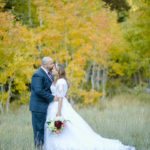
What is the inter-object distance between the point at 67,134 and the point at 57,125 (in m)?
0.41

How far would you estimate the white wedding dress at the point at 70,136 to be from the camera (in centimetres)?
438

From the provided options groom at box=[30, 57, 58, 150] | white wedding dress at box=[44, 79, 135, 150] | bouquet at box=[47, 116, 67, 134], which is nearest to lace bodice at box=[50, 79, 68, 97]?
white wedding dress at box=[44, 79, 135, 150]

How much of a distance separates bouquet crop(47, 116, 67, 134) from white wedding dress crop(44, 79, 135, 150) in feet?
0.78

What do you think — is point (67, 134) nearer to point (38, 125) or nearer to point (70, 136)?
point (70, 136)

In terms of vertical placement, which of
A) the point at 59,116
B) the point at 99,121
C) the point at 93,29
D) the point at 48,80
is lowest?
the point at 99,121

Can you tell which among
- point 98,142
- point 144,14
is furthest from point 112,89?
point 98,142

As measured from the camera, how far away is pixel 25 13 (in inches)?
573

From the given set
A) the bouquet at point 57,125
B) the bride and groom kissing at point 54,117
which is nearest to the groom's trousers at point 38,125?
the bride and groom kissing at point 54,117

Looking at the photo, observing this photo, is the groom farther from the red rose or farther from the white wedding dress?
the red rose

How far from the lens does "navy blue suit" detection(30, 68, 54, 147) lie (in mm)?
4496

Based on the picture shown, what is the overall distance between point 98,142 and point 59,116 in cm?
93

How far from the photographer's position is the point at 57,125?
13.8ft

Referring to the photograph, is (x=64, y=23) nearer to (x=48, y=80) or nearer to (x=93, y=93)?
(x=93, y=93)

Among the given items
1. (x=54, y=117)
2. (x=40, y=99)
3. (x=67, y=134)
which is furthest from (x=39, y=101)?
(x=67, y=134)
